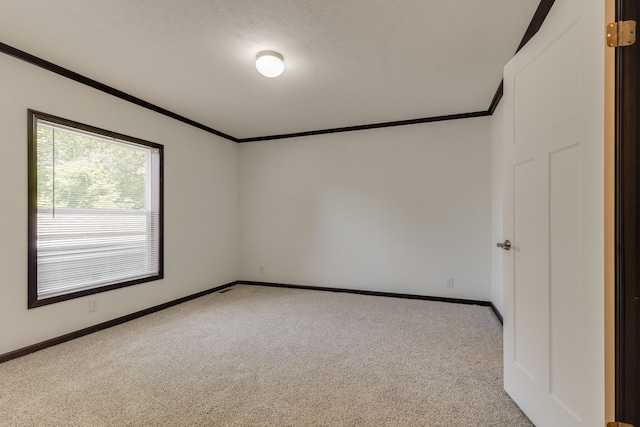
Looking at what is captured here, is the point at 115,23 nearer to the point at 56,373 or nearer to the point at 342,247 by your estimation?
the point at 56,373

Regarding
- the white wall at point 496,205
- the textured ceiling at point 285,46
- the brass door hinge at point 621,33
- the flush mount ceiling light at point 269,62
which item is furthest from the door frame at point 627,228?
the white wall at point 496,205

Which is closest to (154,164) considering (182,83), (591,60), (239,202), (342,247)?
(182,83)

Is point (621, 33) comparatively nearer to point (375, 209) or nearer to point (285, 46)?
point (285, 46)

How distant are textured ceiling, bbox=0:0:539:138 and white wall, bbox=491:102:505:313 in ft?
1.17

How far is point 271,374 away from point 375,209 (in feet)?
8.91

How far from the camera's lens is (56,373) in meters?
2.13

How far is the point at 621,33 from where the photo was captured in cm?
108

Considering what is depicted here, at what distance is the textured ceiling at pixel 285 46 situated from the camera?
6.17 feet

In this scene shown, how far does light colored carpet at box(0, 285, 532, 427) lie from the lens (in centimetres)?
169

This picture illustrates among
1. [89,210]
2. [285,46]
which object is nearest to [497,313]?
[285,46]

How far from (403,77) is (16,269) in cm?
370

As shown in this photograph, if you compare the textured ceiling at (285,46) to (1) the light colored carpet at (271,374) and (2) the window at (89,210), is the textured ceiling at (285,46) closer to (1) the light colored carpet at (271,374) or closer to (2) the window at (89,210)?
(2) the window at (89,210)

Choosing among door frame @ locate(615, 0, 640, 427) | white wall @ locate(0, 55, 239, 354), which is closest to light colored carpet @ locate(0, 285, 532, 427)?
white wall @ locate(0, 55, 239, 354)

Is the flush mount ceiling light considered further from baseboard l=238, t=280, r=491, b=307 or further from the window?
baseboard l=238, t=280, r=491, b=307
